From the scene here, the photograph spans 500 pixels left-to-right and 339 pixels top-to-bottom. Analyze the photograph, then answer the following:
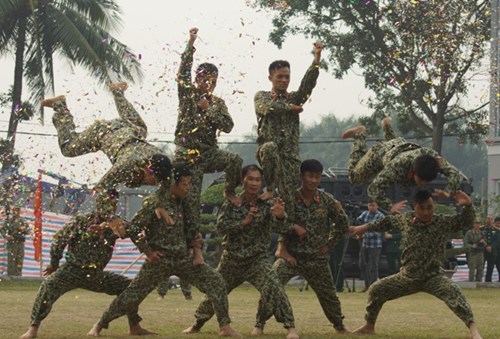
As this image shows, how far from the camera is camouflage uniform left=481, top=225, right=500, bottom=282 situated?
97.3 feet

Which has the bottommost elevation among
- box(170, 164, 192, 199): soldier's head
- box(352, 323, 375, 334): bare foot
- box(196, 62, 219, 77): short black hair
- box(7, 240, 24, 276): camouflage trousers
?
box(7, 240, 24, 276): camouflage trousers

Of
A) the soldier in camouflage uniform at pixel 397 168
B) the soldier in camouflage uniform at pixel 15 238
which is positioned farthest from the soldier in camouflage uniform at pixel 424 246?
the soldier in camouflage uniform at pixel 15 238

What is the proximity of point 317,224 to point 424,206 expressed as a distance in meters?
1.29

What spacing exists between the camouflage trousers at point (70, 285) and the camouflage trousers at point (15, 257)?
1501 centimetres

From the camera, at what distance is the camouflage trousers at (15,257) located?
94.1 ft

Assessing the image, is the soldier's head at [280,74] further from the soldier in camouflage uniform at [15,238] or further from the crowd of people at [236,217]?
the soldier in camouflage uniform at [15,238]

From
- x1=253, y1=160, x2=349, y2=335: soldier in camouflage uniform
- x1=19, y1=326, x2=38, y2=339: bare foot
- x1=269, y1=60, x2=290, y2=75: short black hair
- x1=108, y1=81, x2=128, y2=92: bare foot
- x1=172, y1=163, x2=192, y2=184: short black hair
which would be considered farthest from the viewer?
x1=108, y1=81, x2=128, y2=92: bare foot

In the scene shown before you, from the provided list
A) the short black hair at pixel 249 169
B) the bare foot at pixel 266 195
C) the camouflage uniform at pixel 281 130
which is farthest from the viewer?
the camouflage uniform at pixel 281 130

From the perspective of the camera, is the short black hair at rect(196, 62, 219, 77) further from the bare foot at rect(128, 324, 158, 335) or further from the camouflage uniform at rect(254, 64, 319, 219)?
the bare foot at rect(128, 324, 158, 335)

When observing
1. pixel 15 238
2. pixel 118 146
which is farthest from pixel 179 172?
pixel 15 238

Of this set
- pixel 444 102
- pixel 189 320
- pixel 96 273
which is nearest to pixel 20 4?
pixel 444 102

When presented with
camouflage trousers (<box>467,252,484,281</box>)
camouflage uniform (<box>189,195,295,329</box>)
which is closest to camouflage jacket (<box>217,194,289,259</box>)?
camouflage uniform (<box>189,195,295,329</box>)

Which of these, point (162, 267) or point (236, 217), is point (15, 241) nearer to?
point (236, 217)

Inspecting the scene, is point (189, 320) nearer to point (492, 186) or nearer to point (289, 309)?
point (289, 309)
